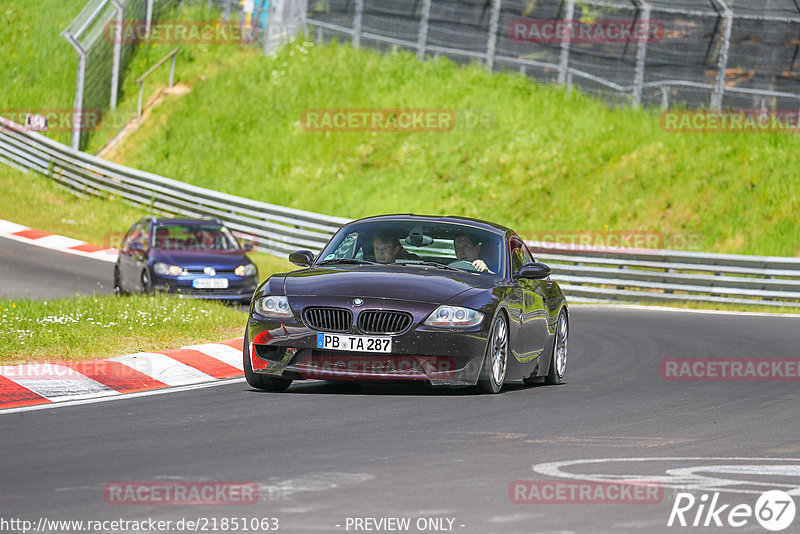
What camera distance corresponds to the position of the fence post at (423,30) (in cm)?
3656

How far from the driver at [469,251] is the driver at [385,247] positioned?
531mm

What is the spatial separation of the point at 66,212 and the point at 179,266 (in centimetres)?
1231

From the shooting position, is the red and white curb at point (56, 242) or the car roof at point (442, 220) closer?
the car roof at point (442, 220)

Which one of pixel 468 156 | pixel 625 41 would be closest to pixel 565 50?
pixel 625 41

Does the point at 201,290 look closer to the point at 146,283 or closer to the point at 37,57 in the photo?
the point at 146,283

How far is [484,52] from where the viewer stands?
120 feet

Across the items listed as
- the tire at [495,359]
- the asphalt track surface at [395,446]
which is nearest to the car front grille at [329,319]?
the asphalt track surface at [395,446]

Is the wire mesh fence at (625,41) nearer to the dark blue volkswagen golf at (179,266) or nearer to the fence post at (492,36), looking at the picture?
the fence post at (492,36)

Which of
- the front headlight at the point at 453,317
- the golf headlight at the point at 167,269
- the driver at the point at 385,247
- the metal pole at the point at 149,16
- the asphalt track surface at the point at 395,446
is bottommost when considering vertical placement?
the golf headlight at the point at 167,269

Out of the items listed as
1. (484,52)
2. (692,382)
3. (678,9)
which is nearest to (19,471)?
(692,382)

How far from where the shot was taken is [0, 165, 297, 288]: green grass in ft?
100

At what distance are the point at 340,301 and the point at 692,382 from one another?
4064mm

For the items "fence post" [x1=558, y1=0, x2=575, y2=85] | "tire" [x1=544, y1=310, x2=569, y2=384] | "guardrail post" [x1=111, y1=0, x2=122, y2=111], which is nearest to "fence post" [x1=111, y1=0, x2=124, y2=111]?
"guardrail post" [x1=111, y1=0, x2=122, y2=111]

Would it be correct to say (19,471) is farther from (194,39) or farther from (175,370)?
(194,39)
